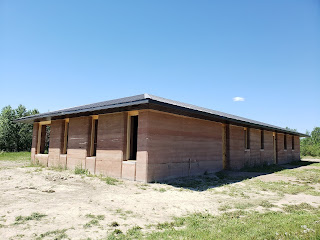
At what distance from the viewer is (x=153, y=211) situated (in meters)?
5.43

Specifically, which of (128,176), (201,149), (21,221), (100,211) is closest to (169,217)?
(100,211)

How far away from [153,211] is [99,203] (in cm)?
153

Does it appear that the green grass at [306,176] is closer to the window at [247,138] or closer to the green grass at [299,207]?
the window at [247,138]

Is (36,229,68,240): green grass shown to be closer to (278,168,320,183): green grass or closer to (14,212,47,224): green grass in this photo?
(14,212,47,224): green grass

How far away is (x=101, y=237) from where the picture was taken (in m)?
3.79

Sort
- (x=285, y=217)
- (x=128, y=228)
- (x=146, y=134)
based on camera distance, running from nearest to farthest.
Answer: (x=128, y=228), (x=285, y=217), (x=146, y=134)

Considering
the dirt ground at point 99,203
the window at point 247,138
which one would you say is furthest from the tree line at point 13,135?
the dirt ground at point 99,203

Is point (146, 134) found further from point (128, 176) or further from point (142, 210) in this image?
point (142, 210)

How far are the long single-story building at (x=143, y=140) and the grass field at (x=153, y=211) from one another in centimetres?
126

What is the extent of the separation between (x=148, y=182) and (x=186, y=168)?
8.34ft

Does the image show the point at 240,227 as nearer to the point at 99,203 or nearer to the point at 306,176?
the point at 99,203

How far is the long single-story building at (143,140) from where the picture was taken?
9000 millimetres

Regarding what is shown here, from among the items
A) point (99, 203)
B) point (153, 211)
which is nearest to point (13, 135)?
point (99, 203)

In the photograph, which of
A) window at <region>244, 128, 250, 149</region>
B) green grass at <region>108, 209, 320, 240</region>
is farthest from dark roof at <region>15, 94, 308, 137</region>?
window at <region>244, 128, 250, 149</region>
